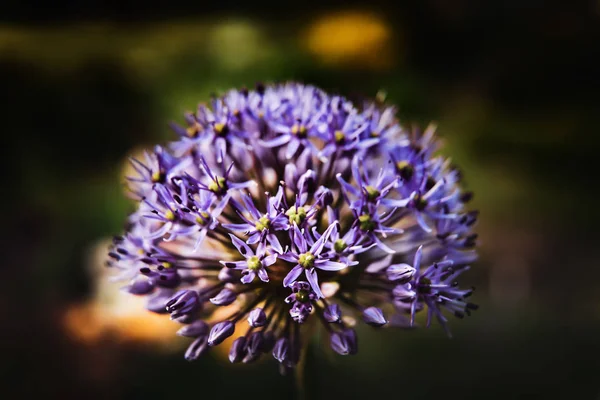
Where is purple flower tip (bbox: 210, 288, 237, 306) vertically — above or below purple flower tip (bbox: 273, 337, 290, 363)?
above

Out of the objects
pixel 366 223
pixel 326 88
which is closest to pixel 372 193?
pixel 366 223

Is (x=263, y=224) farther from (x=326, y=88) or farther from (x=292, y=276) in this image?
(x=326, y=88)

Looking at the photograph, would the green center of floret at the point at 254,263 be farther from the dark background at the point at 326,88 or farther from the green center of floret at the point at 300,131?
the dark background at the point at 326,88

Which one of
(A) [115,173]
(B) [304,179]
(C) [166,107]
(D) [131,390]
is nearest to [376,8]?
(C) [166,107]

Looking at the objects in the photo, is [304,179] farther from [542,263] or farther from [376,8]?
[542,263]

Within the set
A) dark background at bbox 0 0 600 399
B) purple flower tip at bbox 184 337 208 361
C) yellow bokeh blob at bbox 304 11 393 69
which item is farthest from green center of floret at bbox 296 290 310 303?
yellow bokeh blob at bbox 304 11 393 69

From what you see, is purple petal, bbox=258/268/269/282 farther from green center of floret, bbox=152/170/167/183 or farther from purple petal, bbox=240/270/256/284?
green center of floret, bbox=152/170/167/183
